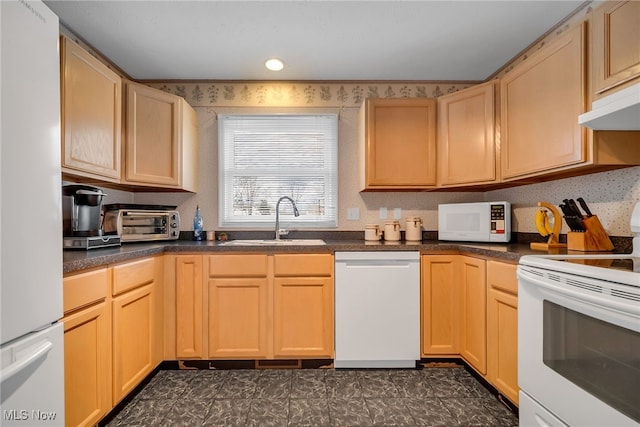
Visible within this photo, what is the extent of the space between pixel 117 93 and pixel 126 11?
19.3 inches

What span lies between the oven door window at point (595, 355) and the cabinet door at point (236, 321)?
1.65 m

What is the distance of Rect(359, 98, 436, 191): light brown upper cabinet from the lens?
261 cm

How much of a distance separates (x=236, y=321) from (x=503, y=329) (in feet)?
5.54

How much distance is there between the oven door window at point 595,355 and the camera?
0.96 meters

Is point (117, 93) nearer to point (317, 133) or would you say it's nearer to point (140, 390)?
point (317, 133)

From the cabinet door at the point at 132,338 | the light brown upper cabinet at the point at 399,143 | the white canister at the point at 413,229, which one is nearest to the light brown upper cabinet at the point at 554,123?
the light brown upper cabinet at the point at 399,143

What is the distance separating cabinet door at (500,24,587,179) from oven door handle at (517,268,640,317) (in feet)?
2.50

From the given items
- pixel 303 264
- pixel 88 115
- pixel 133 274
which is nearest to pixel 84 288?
pixel 133 274

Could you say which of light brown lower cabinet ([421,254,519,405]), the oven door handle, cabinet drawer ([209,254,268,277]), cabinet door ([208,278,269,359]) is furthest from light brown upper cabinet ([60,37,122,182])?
the oven door handle

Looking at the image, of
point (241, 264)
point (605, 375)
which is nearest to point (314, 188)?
point (241, 264)

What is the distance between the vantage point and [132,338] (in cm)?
189

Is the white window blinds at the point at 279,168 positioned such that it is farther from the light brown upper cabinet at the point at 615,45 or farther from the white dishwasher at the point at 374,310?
the light brown upper cabinet at the point at 615,45

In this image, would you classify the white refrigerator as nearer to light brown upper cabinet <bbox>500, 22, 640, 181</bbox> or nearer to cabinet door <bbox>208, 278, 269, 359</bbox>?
cabinet door <bbox>208, 278, 269, 359</bbox>

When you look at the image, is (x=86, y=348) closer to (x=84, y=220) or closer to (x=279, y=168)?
(x=84, y=220)
